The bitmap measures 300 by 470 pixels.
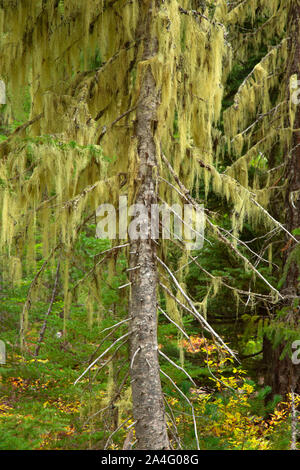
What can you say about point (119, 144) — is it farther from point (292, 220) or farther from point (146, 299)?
point (292, 220)

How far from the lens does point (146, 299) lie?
3.73 metres

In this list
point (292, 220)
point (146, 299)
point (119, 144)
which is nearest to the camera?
point (146, 299)

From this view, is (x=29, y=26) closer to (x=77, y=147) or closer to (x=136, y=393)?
(x=77, y=147)

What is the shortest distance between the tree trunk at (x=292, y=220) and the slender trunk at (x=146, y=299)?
276 cm

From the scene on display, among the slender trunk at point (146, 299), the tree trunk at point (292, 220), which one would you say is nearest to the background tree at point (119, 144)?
the slender trunk at point (146, 299)

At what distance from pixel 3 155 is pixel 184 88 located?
5.97 ft

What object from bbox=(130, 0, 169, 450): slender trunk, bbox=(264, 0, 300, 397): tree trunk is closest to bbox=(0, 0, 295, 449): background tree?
bbox=(130, 0, 169, 450): slender trunk

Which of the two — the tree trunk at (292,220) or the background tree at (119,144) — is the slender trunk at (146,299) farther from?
the tree trunk at (292,220)

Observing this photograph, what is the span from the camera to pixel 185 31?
4.18m

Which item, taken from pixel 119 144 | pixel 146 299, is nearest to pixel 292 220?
pixel 119 144

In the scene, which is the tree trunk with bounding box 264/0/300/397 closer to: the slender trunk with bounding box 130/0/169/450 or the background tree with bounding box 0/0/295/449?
the background tree with bounding box 0/0/295/449

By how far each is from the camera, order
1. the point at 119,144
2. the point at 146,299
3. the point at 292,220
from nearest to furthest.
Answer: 1. the point at 146,299
2. the point at 119,144
3. the point at 292,220

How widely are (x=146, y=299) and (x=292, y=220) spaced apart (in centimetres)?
340
